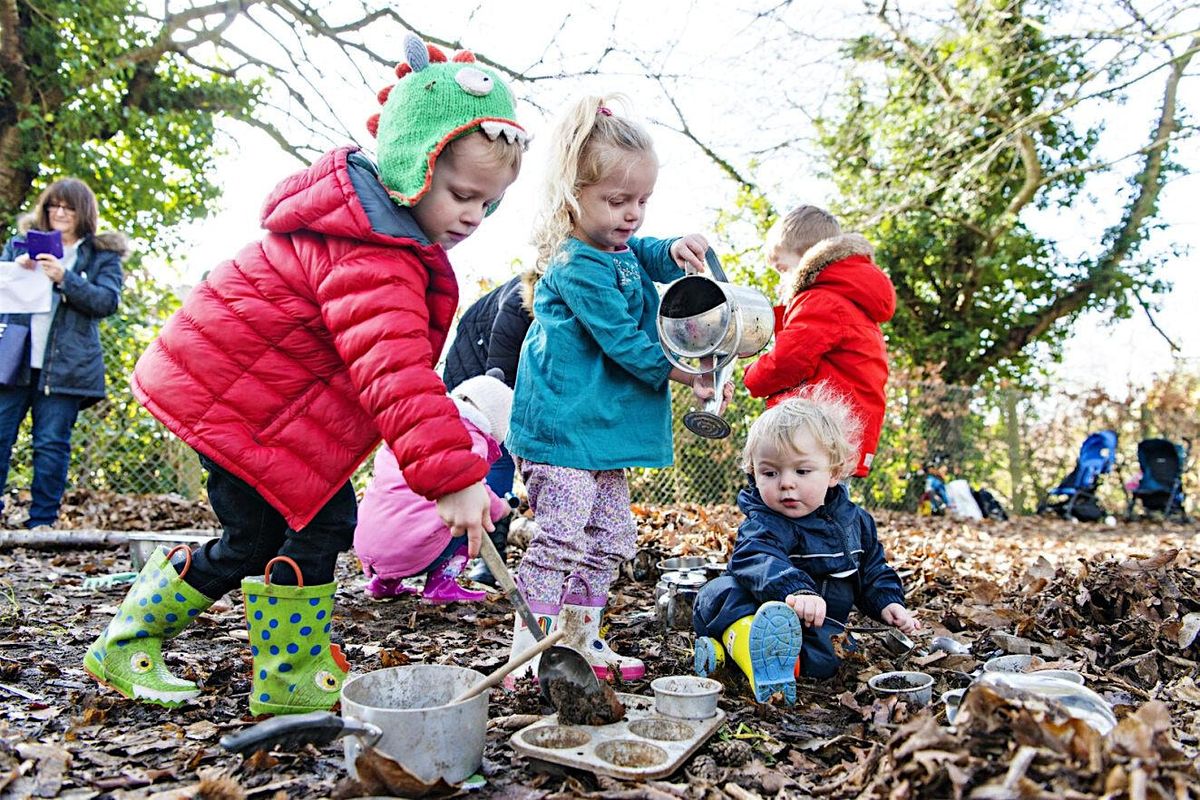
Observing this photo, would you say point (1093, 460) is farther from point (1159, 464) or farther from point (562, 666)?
point (562, 666)

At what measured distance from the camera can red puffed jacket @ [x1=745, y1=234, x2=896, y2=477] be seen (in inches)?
148

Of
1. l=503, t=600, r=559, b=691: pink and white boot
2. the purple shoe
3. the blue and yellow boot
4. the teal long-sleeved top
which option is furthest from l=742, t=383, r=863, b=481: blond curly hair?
the purple shoe

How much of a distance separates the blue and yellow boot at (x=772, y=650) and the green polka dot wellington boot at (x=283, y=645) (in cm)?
113

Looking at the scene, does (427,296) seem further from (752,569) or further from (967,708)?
(967,708)

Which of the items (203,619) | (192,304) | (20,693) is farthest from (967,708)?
(203,619)

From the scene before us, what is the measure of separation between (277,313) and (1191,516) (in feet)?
42.4

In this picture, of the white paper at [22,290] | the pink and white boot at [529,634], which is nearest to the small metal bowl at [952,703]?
the pink and white boot at [529,634]

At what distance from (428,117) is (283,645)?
1374 millimetres

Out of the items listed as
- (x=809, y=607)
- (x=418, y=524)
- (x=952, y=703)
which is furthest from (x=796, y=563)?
(x=418, y=524)

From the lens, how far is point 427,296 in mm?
2424

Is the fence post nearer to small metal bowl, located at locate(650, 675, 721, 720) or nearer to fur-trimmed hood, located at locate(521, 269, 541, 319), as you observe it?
fur-trimmed hood, located at locate(521, 269, 541, 319)

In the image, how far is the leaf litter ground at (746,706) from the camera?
5.13ft

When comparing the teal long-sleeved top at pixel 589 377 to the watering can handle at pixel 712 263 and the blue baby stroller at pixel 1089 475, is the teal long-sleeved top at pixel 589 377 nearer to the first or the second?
the watering can handle at pixel 712 263

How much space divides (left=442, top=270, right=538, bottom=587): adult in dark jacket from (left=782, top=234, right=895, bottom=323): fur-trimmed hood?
1.21 metres
